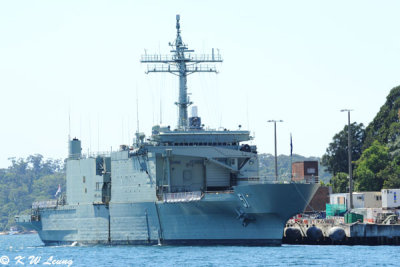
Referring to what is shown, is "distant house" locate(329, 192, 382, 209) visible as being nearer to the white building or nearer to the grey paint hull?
the white building

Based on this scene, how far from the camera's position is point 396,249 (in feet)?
186

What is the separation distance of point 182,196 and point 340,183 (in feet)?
147

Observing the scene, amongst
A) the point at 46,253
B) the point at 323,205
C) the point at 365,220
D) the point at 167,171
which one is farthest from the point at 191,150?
the point at 323,205

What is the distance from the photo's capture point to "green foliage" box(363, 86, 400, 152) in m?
101

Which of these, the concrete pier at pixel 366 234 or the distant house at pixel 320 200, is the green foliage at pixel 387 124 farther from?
the concrete pier at pixel 366 234

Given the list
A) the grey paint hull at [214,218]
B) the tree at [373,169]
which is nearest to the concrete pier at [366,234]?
the grey paint hull at [214,218]

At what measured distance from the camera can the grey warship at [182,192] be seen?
2154 inches

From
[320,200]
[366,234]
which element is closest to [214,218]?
[366,234]

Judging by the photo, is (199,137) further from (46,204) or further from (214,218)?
(46,204)

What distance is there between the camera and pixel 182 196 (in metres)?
56.7

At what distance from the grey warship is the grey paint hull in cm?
6

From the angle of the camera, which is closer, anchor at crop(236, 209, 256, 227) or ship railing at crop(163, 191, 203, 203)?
anchor at crop(236, 209, 256, 227)

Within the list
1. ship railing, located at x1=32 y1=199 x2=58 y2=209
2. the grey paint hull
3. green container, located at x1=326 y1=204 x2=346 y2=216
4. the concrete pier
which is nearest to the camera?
the grey paint hull

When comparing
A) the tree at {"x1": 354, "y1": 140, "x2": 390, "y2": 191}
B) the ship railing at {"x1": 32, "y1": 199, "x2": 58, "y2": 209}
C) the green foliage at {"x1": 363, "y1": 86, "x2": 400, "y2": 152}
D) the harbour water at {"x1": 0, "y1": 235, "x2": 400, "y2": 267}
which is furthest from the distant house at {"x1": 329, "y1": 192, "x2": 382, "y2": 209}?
the ship railing at {"x1": 32, "y1": 199, "x2": 58, "y2": 209}
